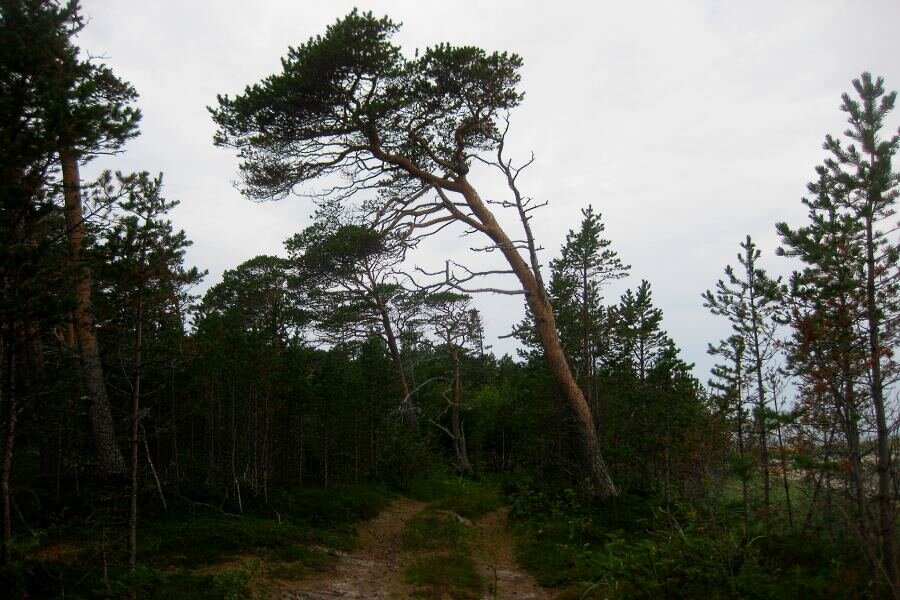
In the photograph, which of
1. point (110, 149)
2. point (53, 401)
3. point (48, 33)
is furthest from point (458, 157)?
point (53, 401)

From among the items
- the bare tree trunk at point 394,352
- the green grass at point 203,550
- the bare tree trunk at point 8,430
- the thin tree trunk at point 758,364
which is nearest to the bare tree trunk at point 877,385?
the thin tree trunk at point 758,364

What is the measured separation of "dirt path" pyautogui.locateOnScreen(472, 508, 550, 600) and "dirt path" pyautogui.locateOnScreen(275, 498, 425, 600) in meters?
1.25

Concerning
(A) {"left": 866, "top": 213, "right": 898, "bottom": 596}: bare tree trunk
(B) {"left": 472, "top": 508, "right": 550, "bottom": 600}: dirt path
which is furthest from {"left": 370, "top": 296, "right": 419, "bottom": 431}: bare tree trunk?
(A) {"left": 866, "top": 213, "right": 898, "bottom": 596}: bare tree trunk

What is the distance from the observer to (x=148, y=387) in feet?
48.4

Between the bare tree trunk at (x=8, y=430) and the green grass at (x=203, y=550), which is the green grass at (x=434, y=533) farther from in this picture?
the bare tree trunk at (x=8, y=430)

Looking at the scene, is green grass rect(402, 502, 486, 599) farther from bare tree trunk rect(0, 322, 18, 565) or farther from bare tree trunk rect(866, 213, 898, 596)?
bare tree trunk rect(866, 213, 898, 596)

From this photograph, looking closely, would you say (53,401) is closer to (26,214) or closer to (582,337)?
(26,214)

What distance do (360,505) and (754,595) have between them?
32.9ft

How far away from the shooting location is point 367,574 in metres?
8.87

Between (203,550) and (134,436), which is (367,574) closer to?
(203,550)

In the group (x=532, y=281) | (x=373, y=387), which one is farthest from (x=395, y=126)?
(x=373, y=387)

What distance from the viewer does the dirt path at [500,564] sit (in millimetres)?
7647

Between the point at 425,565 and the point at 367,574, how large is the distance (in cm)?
89

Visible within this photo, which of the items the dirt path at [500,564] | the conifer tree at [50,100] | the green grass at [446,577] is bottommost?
the dirt path at [500,564]
